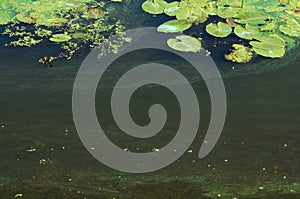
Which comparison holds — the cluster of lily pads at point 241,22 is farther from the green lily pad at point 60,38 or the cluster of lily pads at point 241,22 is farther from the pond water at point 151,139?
the green lily pad at point 60,38

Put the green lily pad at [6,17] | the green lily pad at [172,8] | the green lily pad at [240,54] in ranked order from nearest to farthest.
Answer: the green lily pad at [240,54], the green lily pad at [6,17], the green lily pad at [172,8]

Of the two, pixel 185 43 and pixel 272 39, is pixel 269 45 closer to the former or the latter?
pixel 272 39

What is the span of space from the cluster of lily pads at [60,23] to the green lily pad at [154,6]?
0.52m

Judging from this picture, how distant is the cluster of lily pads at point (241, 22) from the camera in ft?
17.0

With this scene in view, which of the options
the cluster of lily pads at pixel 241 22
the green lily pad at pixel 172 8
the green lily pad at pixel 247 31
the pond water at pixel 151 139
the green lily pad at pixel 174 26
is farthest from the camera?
the green lily pad at pixel 172 8

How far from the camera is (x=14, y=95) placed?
15.0 ft

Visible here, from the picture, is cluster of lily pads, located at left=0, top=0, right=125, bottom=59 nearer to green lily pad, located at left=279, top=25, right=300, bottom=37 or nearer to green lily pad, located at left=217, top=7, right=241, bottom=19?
green lily pad, located at left=217, top=7, right=241, bottom=19

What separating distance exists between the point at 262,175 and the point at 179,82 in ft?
5.20

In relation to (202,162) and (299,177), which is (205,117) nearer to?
(202,162)

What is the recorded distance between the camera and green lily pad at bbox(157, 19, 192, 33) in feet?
18.2

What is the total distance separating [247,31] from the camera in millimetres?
5449

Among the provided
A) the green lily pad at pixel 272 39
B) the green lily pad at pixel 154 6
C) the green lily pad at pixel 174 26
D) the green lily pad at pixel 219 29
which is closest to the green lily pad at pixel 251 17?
the green lily pad at pixel 219 29

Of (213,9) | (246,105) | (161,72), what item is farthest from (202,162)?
(213,9)

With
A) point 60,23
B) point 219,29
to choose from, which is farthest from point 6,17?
point 219,29
